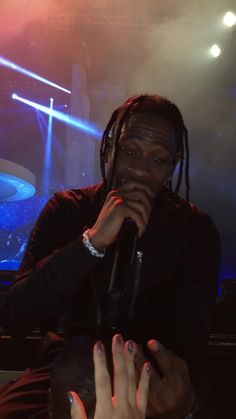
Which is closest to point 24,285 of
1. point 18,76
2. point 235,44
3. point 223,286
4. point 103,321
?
point 103,321

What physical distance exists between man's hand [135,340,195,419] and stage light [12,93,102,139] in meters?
3.42

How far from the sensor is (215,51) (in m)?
4.18

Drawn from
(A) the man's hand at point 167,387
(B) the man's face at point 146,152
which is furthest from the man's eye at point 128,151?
(A) the man's hand at point 167,387

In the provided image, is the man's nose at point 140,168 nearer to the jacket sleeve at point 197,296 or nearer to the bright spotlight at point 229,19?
the jacket sleeve at point 197,296

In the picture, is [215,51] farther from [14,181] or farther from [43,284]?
[43,284]

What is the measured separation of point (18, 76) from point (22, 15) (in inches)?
38.1

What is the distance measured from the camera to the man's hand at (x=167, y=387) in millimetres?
758

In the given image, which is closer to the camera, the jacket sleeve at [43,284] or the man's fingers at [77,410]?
the man's fingers at [77,410]

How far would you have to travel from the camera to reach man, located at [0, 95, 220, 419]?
1019 millimetres

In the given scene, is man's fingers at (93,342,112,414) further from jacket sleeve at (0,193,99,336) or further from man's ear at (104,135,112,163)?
man's ear at (104,135,112,163)

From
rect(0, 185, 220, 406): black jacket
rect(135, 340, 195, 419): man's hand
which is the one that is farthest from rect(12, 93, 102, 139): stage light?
rect(135, 340, 195, 419): man's hand

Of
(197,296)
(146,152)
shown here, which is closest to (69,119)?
(146,152)

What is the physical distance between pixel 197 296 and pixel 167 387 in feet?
1.48

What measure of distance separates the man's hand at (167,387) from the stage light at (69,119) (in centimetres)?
342
